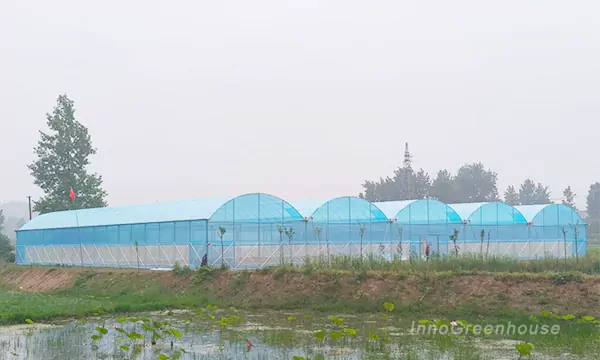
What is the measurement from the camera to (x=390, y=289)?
22016mm

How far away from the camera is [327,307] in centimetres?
2208

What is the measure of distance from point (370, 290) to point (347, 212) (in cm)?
1437

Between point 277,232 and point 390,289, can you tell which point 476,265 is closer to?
point 390,289

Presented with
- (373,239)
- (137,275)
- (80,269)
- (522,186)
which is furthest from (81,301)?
(522,186)

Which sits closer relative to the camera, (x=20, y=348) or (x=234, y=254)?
(x=20, y=348)

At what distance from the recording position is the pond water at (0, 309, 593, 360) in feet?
44.6

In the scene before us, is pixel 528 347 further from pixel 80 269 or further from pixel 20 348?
pixel 80 269

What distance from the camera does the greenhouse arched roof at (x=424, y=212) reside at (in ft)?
128

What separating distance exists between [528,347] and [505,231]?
30355mm

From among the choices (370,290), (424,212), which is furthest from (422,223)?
(370,290)

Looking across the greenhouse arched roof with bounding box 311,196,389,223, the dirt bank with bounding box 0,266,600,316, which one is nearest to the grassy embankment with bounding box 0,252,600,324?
the dirt bank with bounding box 0,266,600,316

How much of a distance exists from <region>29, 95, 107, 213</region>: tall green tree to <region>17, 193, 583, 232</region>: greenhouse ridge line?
12.5 metres

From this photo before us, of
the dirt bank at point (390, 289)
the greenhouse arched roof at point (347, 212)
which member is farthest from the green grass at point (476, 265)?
the greenhouse arched roof at point (347, 212)

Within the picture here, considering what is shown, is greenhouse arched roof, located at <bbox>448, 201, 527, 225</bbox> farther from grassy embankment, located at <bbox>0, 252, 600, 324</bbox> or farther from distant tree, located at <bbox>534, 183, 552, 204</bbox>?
distant tree, located at <bbox>534, 183, 552, 204</bbox>
